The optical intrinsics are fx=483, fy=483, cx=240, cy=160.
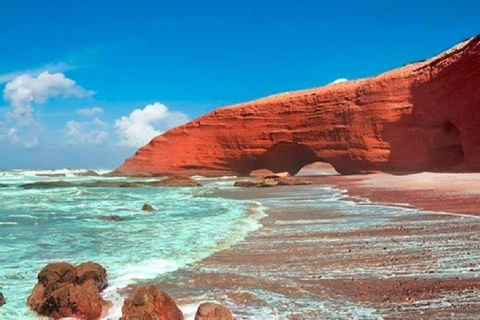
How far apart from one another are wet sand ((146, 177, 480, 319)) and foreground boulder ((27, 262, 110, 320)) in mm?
873

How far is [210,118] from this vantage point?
58.0 m

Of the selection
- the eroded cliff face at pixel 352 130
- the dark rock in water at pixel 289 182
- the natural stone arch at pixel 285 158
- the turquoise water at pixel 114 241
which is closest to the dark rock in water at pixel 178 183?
the dark rock in water at pixel 289 182

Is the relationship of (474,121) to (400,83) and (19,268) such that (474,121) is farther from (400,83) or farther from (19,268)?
(19,268)

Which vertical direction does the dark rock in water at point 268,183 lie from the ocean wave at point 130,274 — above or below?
above

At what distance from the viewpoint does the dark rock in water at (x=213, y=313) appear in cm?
440

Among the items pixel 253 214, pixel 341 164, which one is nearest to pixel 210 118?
pixel 341 164

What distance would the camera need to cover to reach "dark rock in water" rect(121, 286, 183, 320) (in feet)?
14.6

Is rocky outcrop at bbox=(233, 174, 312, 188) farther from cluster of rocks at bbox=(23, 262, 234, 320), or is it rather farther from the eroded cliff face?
cluster of rocks at bbox=(23, 262, 234, 320)

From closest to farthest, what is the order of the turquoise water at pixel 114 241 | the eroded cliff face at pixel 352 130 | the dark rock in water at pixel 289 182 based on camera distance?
1. the turquoise water at pixel 114 241
2. the dark rock in water at pixel 289 182
3. the eroded cliff face at pixel 352 130

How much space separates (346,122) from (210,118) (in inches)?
701

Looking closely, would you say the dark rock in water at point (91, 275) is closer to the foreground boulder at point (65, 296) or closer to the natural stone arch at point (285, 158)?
the foreground boulder at point (65, 296)

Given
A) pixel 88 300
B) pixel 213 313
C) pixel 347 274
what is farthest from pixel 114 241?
pixel 213 313

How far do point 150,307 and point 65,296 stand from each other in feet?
3.90

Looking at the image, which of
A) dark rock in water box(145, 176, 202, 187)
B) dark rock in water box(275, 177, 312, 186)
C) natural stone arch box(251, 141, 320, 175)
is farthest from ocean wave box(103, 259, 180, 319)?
natural stone arch box(251, 141, 320, 175)
